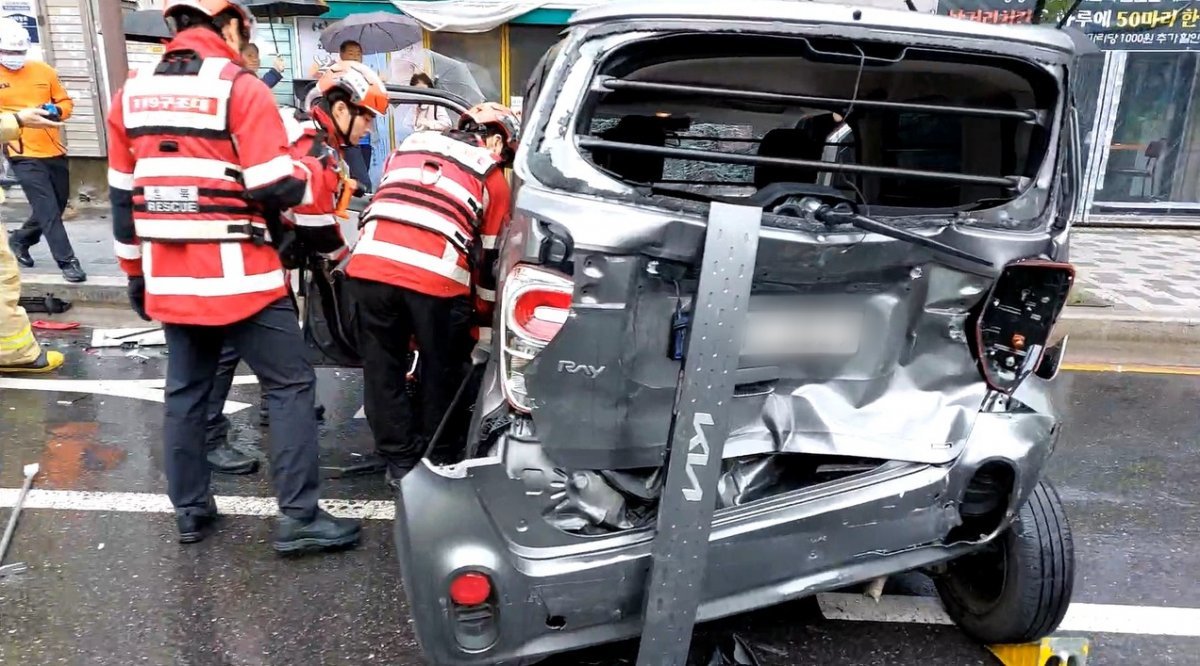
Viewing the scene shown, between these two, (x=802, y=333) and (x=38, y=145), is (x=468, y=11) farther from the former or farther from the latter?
(x=802, y=333)

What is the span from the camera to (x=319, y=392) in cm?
506

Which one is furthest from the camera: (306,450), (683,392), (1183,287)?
(1183,287)

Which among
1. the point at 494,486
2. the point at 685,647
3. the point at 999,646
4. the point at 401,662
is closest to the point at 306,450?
the point at 401,662

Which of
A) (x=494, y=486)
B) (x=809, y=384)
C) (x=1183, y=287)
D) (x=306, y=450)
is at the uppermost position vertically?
(x=809, y=384)

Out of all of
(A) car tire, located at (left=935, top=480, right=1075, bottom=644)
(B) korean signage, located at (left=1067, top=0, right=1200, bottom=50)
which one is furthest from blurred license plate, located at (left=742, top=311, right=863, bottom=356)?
(B) korean signage, located at (left=1067, top=0, right=1200, bottom=50)

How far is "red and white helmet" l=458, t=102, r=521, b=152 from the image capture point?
358 cm

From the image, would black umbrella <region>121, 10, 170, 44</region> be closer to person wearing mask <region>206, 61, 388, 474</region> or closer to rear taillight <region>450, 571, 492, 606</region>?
person wearing mask <region>206, 61, 388, 474</region>

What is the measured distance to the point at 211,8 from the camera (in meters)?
3.01

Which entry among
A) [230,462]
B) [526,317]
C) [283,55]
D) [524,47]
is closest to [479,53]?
[524,47]

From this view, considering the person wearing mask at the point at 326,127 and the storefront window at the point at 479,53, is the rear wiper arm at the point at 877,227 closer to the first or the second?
the person wearing mask at the point at 326,127

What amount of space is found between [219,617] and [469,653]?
1256 mm

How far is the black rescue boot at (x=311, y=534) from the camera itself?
3205 mm

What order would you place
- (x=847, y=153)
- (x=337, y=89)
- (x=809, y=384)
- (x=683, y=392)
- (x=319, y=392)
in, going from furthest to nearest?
(x=319, y=392) < (x=847, y=153) < (x=337, y=89) < (x=809, y=384) < (x=683, y=392)

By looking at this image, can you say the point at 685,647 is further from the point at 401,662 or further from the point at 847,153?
the point at 847,153
